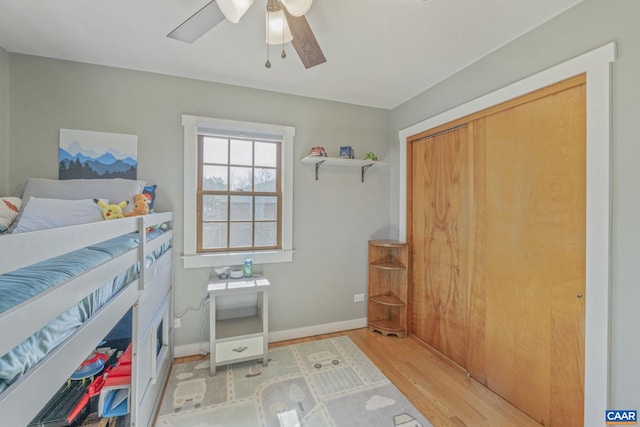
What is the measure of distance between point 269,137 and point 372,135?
1221 mm

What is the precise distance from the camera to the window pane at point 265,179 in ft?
9.06

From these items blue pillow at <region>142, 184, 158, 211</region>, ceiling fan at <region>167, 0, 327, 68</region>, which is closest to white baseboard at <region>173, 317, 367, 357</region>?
blue pillow at <region>142, 184, 158, 211</region>

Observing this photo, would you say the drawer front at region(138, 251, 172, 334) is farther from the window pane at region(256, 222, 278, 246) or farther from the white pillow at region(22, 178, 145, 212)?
the window pane at region(256, 222, 278, 246)

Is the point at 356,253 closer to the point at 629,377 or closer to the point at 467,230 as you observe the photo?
the point at 467,230

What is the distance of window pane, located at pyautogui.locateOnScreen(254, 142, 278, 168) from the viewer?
277 centimetres

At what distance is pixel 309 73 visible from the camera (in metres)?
2.39

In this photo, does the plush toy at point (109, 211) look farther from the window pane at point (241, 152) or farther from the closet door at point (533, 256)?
the closet door at point (533, 256)

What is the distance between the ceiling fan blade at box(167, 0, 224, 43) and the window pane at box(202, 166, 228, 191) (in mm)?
1239

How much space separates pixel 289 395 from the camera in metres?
1.96

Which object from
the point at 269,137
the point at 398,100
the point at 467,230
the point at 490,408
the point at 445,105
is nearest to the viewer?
the point at 490,408

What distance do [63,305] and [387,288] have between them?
9.43 feet

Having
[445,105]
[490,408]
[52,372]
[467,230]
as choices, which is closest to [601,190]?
[467,230]

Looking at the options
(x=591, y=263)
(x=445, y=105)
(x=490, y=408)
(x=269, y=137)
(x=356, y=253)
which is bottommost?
(x=490, y=408)

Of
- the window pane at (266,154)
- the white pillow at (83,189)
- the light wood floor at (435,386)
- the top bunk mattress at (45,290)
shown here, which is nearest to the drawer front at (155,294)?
the top bunk mattress at (45,290)
